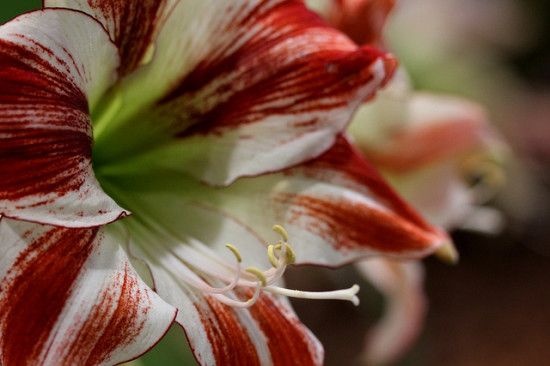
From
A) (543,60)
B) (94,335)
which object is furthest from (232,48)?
(543,60)

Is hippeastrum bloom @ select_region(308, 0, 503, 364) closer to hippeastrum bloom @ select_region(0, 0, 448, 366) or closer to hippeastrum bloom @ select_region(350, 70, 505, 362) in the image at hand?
hippeastrum bloom @ select_region(350, 70, 505, 362)

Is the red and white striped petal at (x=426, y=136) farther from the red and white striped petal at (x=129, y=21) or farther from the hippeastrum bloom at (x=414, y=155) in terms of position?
the red and white striped petal at (x=129, y=21)

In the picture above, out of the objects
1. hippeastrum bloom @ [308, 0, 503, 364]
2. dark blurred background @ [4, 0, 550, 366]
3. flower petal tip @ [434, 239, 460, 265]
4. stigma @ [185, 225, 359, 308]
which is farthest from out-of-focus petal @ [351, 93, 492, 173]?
dark blurred background @ [4, 0, 550, 366]

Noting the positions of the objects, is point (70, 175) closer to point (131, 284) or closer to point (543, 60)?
point (131, 284)

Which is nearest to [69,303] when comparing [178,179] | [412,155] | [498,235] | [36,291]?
[36,291]

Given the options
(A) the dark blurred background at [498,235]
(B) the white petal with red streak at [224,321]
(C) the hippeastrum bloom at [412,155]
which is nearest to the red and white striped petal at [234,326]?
(B) the white petal with red streak at [224,321]
